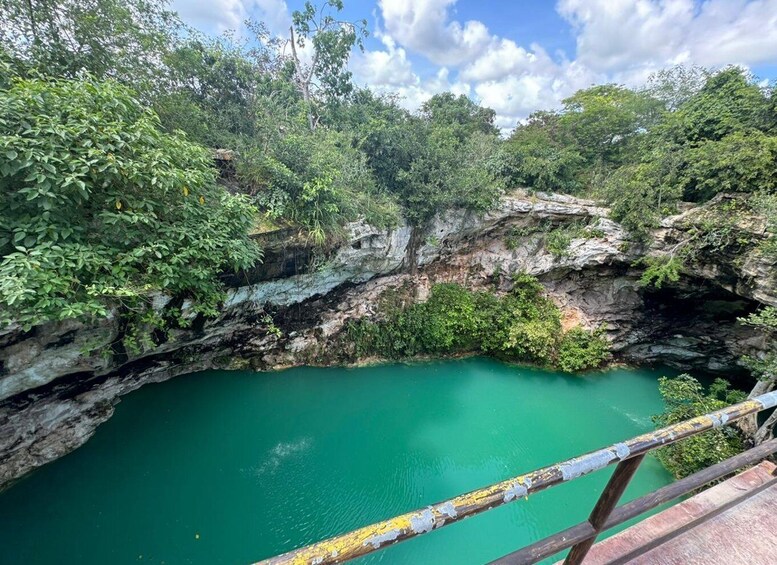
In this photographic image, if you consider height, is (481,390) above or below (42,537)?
above

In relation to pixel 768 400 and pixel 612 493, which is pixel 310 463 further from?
pixel 768 400

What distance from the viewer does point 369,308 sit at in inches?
342

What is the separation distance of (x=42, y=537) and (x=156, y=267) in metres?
4.02

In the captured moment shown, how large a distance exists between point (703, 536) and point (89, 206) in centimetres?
577

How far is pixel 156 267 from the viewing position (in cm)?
397

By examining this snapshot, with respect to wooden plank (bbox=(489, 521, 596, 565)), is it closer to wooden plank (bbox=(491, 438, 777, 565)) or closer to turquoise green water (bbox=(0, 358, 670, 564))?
wooden plank (bbox=(491, 438, 777, 565))

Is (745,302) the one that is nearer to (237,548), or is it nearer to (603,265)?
(603,265)

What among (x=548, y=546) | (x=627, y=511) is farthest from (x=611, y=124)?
(x=548, y=546)

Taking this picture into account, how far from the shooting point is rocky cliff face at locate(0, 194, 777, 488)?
4.83 meters

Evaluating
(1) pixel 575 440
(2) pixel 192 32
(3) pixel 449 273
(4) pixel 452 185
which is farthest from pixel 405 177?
(1) pixel 575 440

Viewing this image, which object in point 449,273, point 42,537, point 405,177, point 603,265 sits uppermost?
point 405,177

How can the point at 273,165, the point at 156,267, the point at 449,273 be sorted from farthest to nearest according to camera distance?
1. the point at 449,273
2. the point at 273,165
3. the point at 156,267

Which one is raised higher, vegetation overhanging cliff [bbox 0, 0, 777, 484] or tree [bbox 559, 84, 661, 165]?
tree [bbox 559, 84, 661, 165]

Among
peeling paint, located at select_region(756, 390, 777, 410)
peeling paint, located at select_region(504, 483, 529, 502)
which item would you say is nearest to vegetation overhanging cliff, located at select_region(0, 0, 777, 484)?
peeling paint, located at select_region(504, 483, 529, 502)
